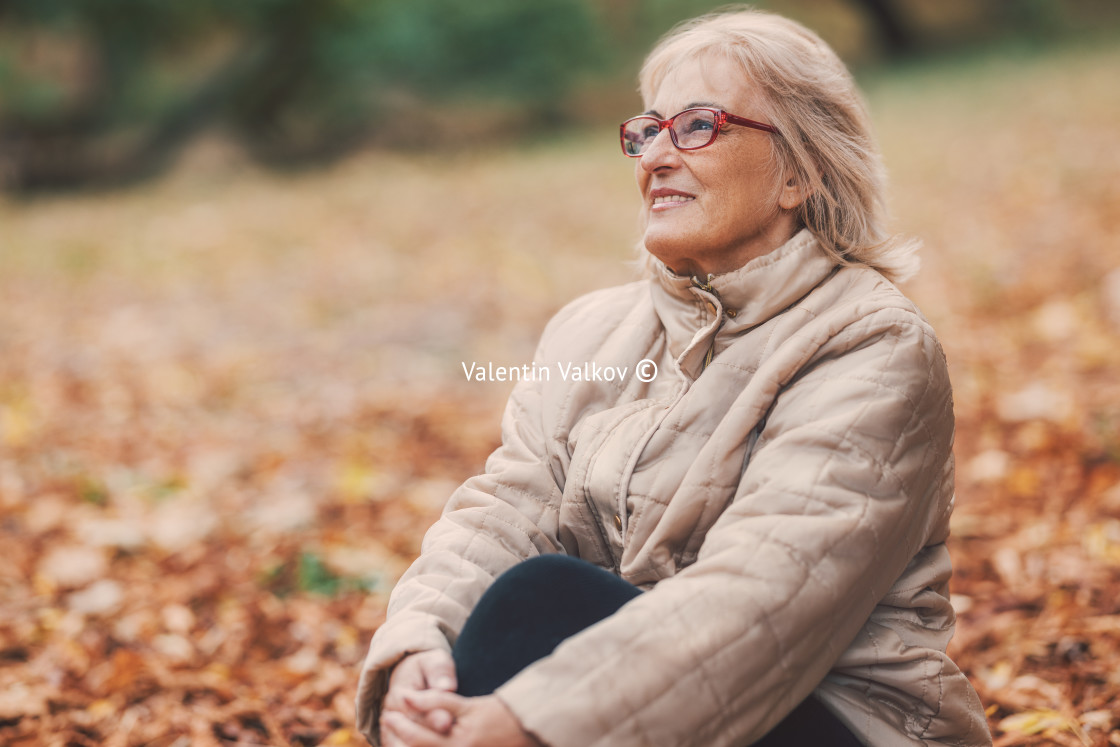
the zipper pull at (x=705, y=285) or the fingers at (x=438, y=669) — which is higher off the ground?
the zipper pull at (x=705, y=285)

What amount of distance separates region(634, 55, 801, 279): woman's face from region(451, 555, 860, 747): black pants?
28.1 inches

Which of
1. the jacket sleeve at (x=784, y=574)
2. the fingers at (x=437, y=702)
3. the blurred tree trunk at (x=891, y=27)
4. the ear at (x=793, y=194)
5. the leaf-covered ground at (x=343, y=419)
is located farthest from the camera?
the blurred tree trunk at (x=891, y=27)

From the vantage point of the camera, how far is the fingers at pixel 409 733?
1.50 metres

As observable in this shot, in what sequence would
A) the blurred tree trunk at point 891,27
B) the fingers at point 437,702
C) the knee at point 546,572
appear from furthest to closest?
1. the blurred tree trunk at point 891,27
2. the knee at point 546,572
3. the fingers at point 437,702

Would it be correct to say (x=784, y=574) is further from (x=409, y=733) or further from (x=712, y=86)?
(x=712, y=86)

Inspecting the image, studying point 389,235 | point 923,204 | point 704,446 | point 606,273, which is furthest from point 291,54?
point 704,446

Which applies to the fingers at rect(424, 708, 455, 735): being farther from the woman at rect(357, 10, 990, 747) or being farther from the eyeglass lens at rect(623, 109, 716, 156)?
the eyeglass lens at rect(623, 109, 716, 156)

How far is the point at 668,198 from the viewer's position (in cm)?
197

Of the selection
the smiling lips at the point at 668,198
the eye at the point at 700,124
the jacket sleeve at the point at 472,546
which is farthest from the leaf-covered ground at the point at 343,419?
the eye at the point at 700,124

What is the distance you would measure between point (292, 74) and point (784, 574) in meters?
13.3

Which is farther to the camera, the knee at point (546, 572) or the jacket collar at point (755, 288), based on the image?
the jacket collar at point (755, 288)

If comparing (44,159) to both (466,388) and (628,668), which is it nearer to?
(466,388)

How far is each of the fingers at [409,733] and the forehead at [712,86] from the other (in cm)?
129

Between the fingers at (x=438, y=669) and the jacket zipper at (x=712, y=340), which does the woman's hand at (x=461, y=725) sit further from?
the jacket zipper at (x=712, y=340)
